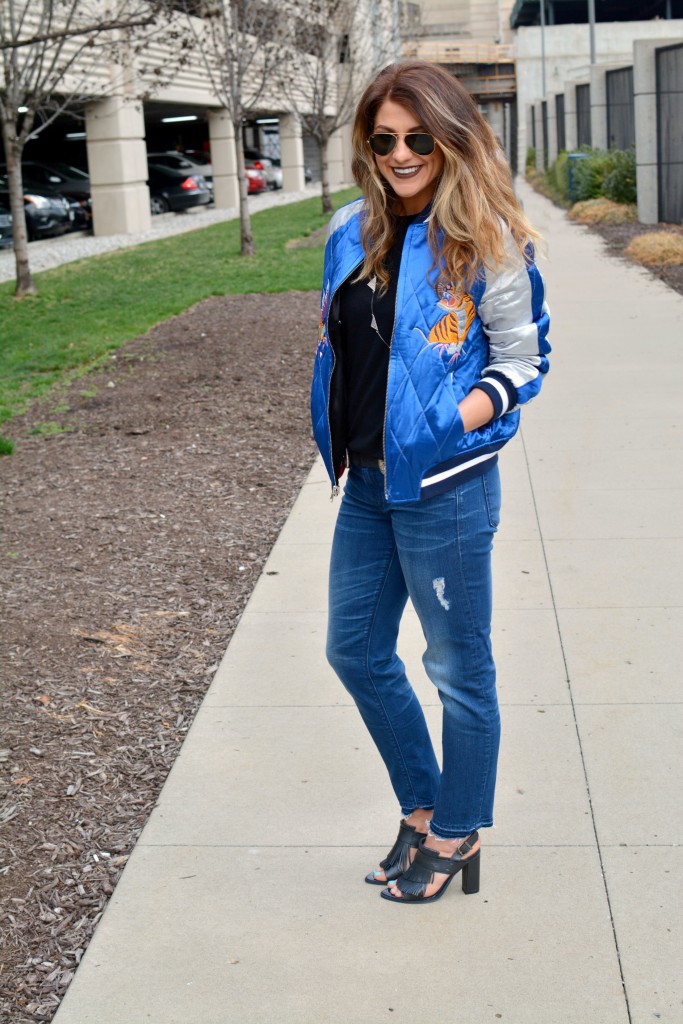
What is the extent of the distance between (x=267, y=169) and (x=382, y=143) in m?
45.7

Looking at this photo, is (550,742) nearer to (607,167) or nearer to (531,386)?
(531,386)

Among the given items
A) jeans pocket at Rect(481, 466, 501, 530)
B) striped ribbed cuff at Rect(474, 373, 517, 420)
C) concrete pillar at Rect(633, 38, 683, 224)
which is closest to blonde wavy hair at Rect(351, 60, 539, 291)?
striped ribbed cuff at Rect(474, 373, 517, 420)

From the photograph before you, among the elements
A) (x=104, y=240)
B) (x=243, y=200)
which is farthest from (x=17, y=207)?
(x=104, y=240)

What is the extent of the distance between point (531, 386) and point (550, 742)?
1.52m

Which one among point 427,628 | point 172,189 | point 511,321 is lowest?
point 427,628

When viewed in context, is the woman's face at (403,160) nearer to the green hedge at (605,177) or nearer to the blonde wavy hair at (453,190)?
the blonde wavy hair at (453,190)

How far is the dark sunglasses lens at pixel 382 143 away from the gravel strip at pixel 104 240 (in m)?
18.2

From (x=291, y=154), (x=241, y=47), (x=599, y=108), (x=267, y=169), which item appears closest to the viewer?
(x=241, y=47)

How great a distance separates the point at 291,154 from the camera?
149 feet

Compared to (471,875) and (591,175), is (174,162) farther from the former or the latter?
(471,875)

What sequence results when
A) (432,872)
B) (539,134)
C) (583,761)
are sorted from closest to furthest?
(432,872), (583,761), (539,134)

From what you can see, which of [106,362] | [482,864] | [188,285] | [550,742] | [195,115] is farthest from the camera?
[195,115]

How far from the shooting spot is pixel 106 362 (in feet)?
36.6

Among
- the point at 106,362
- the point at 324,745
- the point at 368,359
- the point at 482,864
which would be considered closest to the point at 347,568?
the point at 368,359
